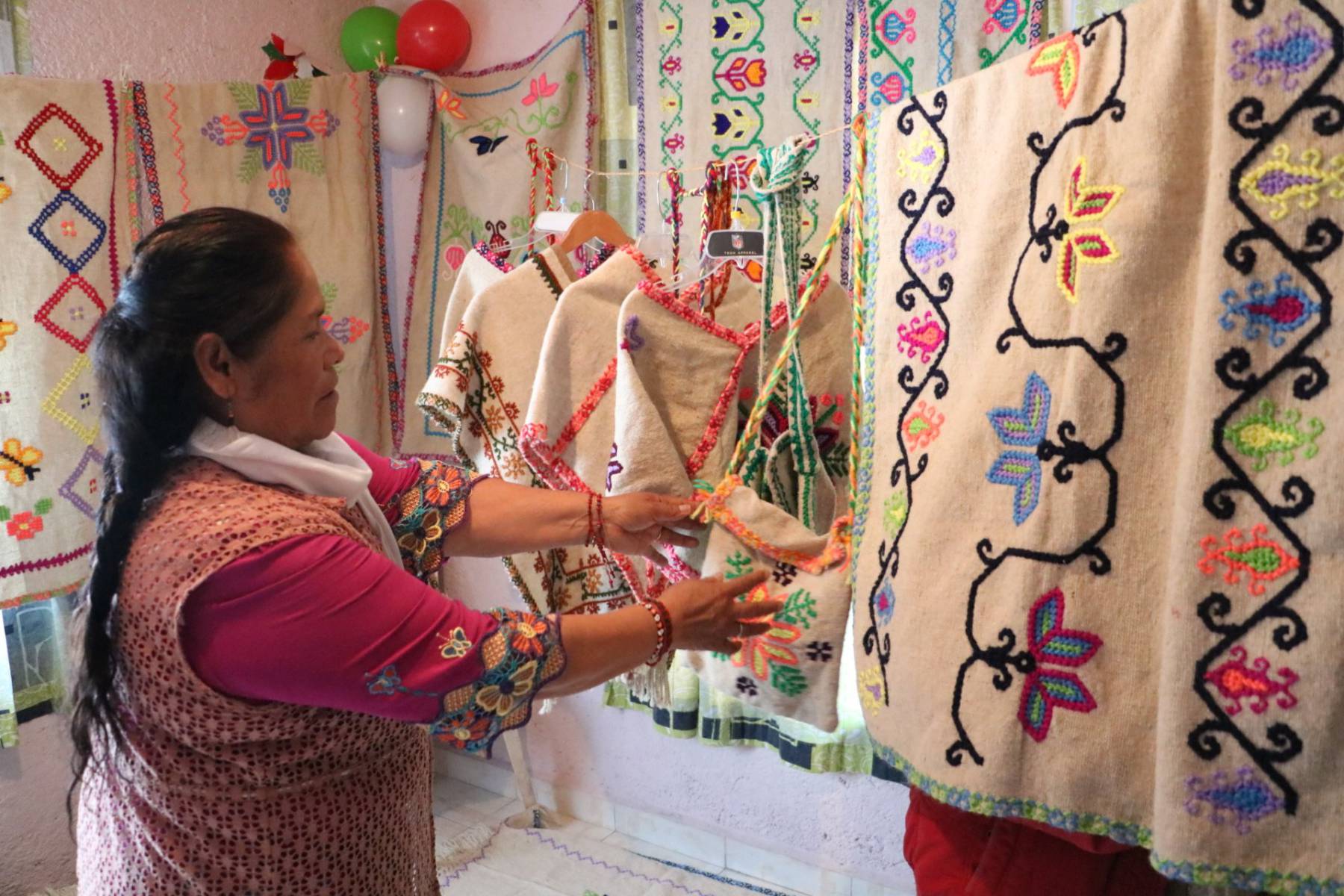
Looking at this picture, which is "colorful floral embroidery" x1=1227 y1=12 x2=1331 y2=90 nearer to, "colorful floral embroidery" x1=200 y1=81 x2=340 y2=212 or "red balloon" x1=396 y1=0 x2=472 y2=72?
"red balloon" x1=396 y1=0 x2=472 y2=72

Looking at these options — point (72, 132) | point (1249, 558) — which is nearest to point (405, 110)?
point (72, 132)

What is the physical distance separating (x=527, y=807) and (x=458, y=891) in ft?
1.07

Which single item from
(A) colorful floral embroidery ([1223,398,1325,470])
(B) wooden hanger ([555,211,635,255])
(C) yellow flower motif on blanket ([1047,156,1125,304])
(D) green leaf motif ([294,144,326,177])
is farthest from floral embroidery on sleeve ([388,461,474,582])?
(D) green leaf motif ([294,144,326,177])

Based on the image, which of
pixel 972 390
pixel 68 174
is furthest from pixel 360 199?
pixel 972 390

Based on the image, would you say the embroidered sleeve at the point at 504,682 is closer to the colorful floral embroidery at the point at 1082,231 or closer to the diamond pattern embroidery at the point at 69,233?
the colorful floral embroidery at the point at 1082,231

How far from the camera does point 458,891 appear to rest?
83.4 inches

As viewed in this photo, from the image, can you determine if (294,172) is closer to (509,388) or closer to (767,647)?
(509,388)

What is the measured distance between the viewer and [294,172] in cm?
221

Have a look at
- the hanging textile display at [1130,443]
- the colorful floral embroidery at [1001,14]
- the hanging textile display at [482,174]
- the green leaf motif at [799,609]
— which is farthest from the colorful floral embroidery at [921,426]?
the hanging textile display at [482,174]

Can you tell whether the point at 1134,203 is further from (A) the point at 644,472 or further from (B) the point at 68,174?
(B) the point at 68,174

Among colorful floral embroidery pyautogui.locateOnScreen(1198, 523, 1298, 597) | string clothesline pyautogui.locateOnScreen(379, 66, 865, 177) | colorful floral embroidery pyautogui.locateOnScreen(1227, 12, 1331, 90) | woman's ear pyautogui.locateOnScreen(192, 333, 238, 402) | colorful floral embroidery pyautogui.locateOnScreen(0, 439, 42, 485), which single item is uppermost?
string clothesline pyautogui.locateOnScreen(379, 66, 865, 177)

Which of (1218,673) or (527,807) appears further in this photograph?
(527,807)

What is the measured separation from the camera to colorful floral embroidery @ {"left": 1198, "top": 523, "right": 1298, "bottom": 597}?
2.32 ft

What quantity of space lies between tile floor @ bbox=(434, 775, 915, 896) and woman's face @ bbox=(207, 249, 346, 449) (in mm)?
1558
